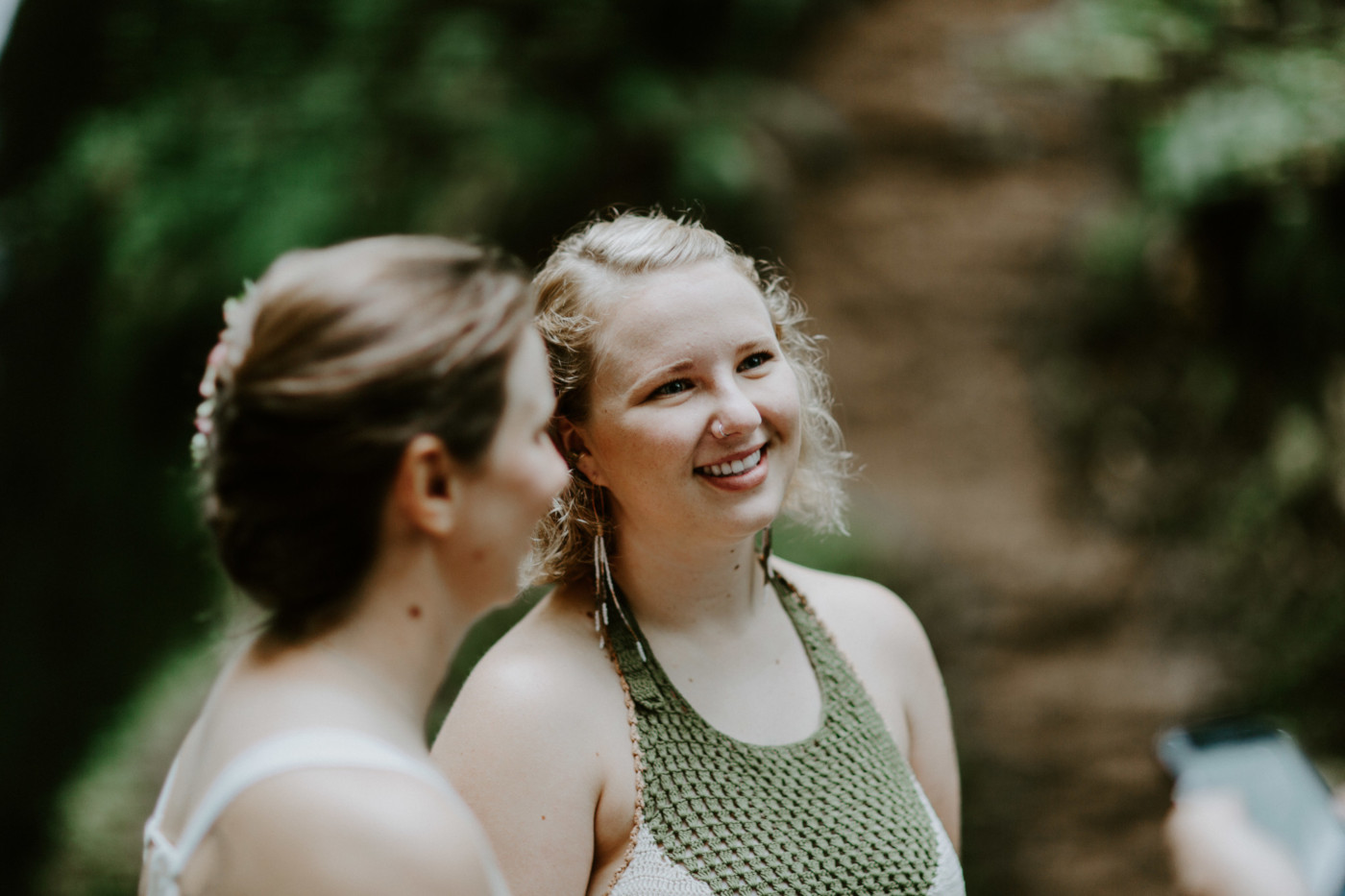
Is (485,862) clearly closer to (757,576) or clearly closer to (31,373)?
A: (757,576)

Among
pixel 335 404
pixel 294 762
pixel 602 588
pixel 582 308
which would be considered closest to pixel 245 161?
pixel 582 308

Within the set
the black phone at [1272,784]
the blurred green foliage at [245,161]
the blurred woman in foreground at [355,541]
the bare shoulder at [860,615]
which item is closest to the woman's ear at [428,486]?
the blurred woman in foreground at [355,541]

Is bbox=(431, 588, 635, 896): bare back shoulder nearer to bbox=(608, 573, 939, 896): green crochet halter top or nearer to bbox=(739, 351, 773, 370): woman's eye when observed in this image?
bbox=(608, 573, 939, 896): green crochet halter top

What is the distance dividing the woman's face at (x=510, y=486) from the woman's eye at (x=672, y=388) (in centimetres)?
58

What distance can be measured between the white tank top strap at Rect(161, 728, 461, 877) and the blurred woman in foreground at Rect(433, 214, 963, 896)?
2.01ft

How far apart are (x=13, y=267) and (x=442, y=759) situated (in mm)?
5264

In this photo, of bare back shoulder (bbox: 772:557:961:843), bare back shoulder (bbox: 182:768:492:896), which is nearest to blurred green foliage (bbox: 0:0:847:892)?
bare back shoulder (bbox: 772:557:961:843)

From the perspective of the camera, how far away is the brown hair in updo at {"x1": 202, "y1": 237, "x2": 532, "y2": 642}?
3.59 feet

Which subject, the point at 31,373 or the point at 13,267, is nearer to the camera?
the point at 13,267

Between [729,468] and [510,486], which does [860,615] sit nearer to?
[729,468]

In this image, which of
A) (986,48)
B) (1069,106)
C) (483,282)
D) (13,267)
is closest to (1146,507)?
(1069,106)

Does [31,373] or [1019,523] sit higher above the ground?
[1019,523]

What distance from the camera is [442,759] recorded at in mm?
1677

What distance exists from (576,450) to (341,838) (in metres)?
1.02
